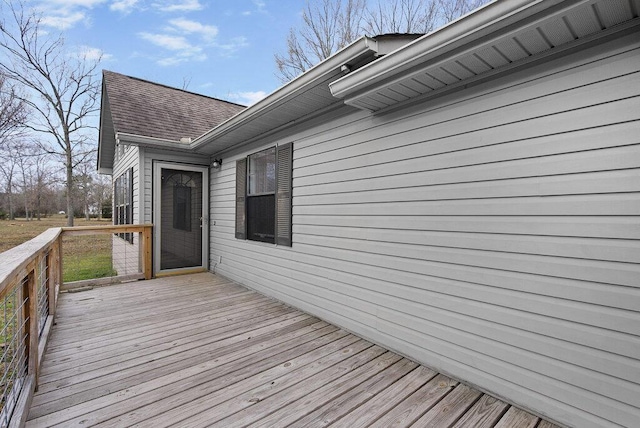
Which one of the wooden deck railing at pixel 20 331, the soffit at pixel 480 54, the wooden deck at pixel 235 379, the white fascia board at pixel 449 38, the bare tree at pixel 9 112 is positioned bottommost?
the wooden deck at pixel 235 379

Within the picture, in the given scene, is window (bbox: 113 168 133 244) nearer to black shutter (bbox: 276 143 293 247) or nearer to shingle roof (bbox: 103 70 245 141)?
shingle roof (bbox: 103 70 245 141)

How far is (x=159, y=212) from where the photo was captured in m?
5.54

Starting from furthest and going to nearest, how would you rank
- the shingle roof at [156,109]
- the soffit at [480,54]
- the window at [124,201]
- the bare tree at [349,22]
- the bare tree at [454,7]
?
the bare tree at [349,22] → the bare tree at [454,7] → the window at [124,201] → the shingle roof at [156,109] → the soffit at [480,54]

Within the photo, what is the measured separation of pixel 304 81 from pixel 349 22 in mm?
Result: 8557

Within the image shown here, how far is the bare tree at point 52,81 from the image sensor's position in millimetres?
12438

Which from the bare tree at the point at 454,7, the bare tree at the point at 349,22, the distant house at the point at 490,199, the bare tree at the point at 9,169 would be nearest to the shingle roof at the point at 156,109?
the distant house at the point at 490,199

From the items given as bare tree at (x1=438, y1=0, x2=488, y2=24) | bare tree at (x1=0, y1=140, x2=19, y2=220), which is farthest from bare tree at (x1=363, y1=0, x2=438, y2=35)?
bare tree at (x1=0, y1=140, x2=19, y2=220)

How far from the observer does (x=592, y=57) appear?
1.71 metres

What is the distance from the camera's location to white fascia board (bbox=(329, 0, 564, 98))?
153 cm

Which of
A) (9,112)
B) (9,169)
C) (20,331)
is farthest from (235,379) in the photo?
(9,169)

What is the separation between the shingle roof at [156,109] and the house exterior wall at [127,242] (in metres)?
0.49

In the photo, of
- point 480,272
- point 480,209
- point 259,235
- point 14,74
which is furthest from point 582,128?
point 14,74

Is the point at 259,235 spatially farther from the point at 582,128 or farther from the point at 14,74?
the point at 14,74

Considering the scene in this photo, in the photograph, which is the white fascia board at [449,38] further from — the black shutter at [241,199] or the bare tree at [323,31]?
the bare tree at [323,31]
